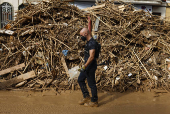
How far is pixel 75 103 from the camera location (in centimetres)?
471

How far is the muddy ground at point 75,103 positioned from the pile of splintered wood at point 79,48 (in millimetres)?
525

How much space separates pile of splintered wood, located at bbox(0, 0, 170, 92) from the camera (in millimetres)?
6367

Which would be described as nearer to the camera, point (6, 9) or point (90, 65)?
point (90, 65)

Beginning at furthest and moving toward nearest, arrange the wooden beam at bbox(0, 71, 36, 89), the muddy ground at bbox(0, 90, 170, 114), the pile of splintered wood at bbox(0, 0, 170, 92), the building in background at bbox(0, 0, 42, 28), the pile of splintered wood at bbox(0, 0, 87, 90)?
the building in background at bbox(0, 0, 42, 28), the pile of splintered wood at bbox(0, 0, 170, 92), the pile of splintered wood at bbox(0, 0, 87, 90), the wooden beam at bbox(0, 71, 36, 89), the muddy ground at bbox(0, 90, 170, 114)

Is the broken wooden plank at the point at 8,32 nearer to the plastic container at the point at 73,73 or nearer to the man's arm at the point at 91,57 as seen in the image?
the plastic container at the point at 73,73

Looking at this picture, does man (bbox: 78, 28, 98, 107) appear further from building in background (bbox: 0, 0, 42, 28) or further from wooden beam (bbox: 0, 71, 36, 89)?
building in background (bbox: 0, 0, 42, 28)

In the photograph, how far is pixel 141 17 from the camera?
29.4 ft

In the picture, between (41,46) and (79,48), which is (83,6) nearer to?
(79,48)

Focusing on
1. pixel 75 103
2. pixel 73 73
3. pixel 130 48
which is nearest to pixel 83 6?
pixel 130 48

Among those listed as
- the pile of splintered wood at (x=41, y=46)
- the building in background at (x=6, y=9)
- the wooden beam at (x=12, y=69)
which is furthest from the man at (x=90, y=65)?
the building in background at (x=6, y=9)

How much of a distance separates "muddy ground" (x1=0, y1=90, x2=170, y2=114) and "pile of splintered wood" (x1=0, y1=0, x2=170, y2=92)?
1.72ft

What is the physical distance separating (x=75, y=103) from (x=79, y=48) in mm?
3163

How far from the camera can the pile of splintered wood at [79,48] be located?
637 cm

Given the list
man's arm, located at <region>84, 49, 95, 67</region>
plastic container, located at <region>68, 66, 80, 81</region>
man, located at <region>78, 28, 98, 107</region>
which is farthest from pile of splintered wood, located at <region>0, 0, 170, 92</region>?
man's arm, located at <region>84, 49, 95, 67</region>
